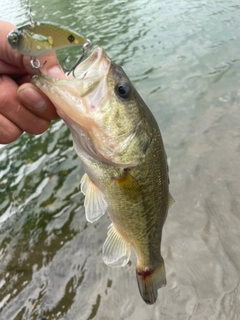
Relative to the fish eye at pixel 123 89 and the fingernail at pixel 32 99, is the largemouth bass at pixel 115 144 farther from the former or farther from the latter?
the fingernail at pixel 32 99

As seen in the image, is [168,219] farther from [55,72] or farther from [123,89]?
[55,72]

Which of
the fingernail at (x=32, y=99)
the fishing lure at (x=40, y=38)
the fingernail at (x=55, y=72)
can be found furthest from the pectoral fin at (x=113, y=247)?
the fishing lure at (x=40, y=38)

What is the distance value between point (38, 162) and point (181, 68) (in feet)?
14.8

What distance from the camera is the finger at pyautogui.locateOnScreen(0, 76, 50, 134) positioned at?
2109mm

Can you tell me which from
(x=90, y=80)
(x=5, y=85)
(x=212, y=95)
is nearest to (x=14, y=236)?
(x=5, y=85)

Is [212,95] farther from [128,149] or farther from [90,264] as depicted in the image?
[128,149]

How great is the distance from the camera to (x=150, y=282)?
8.44ft

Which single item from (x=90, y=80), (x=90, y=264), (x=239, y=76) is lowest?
(x=239, y=76)

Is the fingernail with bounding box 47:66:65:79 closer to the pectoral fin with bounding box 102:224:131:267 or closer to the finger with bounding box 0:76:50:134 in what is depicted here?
the finger with bounding box 0:76:50:134

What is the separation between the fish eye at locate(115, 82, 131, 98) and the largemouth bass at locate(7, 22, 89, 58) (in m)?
0.43

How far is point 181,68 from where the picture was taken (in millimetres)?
8875

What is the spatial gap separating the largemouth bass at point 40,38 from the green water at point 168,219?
3224mm

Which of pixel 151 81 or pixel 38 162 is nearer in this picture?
pixel 38 162

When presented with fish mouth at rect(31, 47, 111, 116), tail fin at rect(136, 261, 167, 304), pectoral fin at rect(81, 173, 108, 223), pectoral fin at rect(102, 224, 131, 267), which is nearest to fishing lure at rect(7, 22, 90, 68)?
fish mouth at rect(31, 47, 111, 116)
